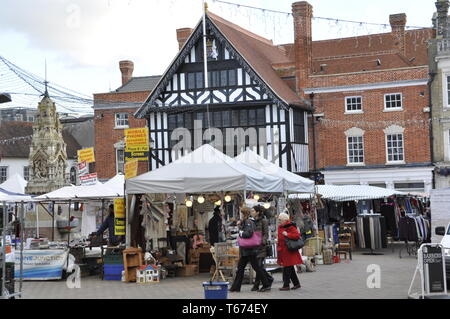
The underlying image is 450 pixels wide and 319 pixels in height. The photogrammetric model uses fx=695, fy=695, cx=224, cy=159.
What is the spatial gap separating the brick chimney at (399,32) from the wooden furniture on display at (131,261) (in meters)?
24.5

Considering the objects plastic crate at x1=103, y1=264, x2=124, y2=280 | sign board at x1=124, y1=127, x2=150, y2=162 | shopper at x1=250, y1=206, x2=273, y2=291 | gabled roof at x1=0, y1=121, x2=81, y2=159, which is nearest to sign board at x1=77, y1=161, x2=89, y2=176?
sign board at x1=124, y1=127, x2=150, y2=162

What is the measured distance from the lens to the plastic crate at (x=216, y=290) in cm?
1091

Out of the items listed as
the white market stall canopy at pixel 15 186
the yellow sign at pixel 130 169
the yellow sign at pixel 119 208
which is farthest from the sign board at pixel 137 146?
the white market stall canopy at pixel 15 186

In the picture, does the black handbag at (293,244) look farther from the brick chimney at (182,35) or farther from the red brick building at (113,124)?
the brick chimney at (182,35)

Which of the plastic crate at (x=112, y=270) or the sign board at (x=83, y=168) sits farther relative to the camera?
the sign board at (x=83, y=168)

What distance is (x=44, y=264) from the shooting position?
16359 millimetres

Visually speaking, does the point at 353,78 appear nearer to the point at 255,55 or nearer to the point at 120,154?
the point at 255,55

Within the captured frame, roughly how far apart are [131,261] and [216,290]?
506 cm

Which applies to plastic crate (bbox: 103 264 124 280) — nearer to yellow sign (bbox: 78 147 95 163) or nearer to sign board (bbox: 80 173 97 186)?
sign board (bbox: 80 173 97 186)

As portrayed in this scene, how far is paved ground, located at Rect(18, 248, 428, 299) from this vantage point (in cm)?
1251

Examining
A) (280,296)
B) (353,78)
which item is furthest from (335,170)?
(280,296)

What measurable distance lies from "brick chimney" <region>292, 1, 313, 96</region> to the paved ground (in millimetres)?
18462

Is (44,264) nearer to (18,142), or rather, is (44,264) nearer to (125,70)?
(125,70)
